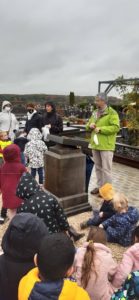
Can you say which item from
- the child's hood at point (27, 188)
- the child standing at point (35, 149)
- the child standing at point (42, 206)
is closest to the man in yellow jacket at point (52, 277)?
the child standing at point (42, 206)

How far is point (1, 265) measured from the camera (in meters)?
2.11

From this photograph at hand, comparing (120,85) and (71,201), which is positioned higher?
(120,85)

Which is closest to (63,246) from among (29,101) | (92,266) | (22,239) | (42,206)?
(22,239)

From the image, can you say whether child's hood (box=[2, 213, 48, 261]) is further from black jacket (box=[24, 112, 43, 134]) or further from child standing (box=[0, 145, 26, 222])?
black jacket (box=[24, 112, 43, 134])

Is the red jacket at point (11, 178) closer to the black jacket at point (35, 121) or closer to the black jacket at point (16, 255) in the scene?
the black jacket at point (16, 255)

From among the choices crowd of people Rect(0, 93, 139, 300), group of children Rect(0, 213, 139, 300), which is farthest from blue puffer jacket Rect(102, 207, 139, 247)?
group of children Rect(0, 213, 139, 300)

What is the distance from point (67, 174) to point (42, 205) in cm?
156

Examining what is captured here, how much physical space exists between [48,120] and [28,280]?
494 centimetres

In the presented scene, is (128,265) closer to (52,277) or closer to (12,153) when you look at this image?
(52,277)

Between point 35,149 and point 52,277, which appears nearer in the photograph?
point 52,277

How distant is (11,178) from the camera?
13.9 feet

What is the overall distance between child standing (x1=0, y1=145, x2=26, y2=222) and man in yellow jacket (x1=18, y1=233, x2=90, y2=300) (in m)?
2.49

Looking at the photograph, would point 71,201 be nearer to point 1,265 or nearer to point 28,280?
point 1,265

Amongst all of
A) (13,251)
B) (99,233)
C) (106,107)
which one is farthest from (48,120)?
(13,251)
